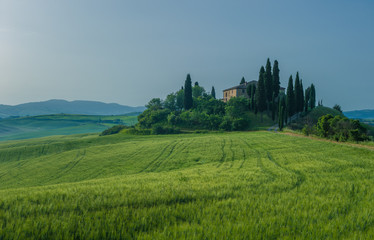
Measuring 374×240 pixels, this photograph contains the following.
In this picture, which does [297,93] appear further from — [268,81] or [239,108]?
[239,108]

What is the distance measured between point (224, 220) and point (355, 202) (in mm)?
4341

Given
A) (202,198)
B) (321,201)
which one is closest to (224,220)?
(202,198)

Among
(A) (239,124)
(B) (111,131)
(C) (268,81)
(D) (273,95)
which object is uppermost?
(C) (268,81)

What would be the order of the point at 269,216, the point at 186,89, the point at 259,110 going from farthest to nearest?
the point at 186,89
the point at 259,110
the point at 269,216

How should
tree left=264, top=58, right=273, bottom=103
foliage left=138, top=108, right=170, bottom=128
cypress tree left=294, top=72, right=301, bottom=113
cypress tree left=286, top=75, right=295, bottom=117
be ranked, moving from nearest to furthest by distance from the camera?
1. cypress tree left=286, top=75, right=295, bottom=117
2. cypress tree left=294, top=72, right=301, bottom=113
3. tree left=264, top=58, right=273, bottom=103
4. foliage left=138, top=108, right=170, bottom=128

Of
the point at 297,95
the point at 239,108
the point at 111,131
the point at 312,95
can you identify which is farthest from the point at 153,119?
the point at 312,95

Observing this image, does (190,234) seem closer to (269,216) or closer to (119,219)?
(119,219)

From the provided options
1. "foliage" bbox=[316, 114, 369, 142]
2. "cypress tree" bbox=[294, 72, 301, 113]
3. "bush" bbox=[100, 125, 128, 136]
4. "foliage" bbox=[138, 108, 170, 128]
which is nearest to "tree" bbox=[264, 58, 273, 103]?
"cypress tree" bbox=[294, 72, 301, 113]

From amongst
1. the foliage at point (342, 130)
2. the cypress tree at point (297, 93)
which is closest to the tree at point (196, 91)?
the cypress tree at point (297, 93)

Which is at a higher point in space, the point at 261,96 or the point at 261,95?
the point at 261,95

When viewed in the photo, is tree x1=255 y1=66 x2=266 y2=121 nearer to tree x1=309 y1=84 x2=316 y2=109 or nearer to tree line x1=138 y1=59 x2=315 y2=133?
tree line x1=138 y1=59 x2=315 y2=133

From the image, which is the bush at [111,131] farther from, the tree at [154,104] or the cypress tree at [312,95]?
the cypress tree at [312,95]

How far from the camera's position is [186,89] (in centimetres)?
8350

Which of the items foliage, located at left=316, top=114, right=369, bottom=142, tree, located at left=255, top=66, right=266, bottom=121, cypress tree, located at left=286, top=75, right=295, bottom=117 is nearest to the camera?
foliage, located at left=316, top=114, right=369, bottom=142
